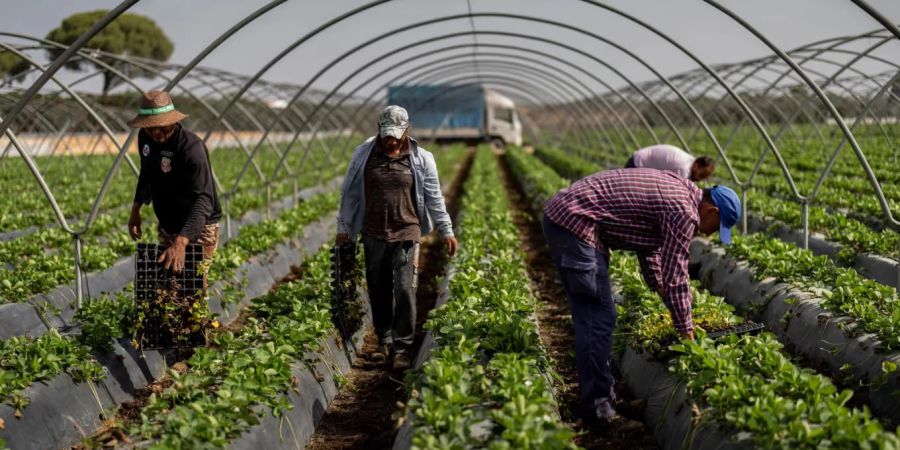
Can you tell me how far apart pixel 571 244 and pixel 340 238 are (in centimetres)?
226

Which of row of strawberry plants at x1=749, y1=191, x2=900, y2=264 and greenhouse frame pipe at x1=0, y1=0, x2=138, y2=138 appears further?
row of strawberry plants at x1=749, y1=191, x2=900, y2=264

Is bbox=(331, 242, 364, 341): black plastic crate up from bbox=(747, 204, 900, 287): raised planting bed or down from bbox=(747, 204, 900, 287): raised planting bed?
up

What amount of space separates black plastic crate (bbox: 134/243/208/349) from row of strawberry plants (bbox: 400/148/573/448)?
177 cm

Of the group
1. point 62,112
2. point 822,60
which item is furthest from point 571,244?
point 62,112

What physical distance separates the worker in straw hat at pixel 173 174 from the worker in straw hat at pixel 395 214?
A: 1.05 meters

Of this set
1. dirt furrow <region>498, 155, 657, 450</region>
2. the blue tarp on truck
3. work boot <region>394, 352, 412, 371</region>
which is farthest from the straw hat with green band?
the blue tarp on truck

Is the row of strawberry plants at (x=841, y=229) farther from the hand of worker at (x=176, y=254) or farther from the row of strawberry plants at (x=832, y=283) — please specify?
the hand of worker at (x=176, y=254)

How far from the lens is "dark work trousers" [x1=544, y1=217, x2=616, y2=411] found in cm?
496

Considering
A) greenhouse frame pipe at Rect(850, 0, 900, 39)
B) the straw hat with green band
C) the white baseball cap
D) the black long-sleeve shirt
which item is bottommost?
→ the black long-sleeve shirt

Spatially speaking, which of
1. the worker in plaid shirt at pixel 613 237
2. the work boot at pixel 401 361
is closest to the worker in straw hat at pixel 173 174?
the work boot at pixel 401 361

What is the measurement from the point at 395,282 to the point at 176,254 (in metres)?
1.62

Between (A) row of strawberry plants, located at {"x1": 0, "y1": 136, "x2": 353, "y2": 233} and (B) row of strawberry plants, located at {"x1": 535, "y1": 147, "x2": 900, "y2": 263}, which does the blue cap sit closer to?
(B) row of strawberry plants, located at {"x1": 535, "y1": 147, "x2": 900, "y2": 263}

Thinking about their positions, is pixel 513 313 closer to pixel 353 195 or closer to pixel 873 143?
pixel 353 195

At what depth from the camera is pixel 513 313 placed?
6.04m
